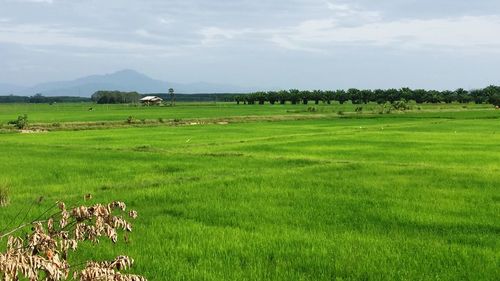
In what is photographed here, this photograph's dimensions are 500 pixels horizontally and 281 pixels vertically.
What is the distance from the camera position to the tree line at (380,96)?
11081 cm

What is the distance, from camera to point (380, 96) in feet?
373

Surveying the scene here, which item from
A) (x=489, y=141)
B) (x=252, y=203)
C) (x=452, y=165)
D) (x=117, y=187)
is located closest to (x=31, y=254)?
(x=252, y=203)

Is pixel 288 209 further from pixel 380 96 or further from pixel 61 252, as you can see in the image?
pixel 380 96

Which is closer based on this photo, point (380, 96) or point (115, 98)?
point (380, 96)

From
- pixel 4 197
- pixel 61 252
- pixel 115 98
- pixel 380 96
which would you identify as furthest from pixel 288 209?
pixel 115 98

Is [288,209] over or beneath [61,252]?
beneath

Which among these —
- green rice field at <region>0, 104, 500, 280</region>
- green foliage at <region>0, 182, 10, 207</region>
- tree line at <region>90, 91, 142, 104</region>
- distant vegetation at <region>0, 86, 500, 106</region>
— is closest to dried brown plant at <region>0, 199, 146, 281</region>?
green rice field at <region>0, 104, 500, 280</region>

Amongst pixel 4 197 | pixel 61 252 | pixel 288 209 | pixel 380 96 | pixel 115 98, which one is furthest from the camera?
pixel 115 98

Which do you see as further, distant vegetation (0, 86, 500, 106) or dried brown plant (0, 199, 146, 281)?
distant vegetation (0, 86, 500, 106)

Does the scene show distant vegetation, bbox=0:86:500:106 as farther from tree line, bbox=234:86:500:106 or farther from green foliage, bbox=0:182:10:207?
green foliage, bbox=0:182:10:207

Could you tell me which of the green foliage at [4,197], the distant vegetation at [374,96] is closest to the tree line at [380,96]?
the distant vegetation at [374,96]

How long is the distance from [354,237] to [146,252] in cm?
287

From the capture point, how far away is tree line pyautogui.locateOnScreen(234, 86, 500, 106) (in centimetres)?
11081

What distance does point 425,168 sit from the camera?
1416 cm
